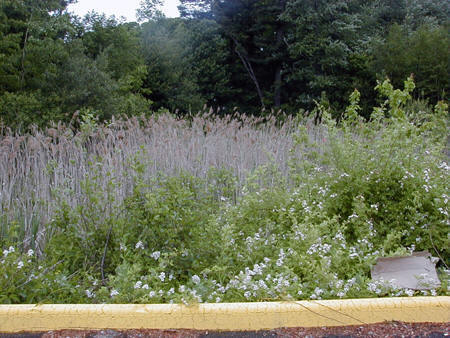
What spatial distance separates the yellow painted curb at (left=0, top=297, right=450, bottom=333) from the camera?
11.0 ft

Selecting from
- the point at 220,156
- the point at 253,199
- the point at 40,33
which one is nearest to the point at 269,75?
the point at 40,33

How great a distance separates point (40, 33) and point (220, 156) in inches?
361

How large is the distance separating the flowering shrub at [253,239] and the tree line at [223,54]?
29.9 feet

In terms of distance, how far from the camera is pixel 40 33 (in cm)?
1375

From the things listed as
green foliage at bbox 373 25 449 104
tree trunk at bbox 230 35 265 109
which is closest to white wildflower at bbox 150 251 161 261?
green foliage at bbox 373 25 449 104

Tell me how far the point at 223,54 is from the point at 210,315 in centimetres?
2431

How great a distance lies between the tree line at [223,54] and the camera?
44.2ft

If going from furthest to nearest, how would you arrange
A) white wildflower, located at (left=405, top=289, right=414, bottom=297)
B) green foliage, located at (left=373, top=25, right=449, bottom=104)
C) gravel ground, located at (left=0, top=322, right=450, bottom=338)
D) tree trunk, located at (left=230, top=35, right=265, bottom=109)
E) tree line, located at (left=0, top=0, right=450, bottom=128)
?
tree trunk, located at (left=230, top=35, right=265, bottom=109) < green foliage, located at (left=373, top=25, right=449, bottom=104) < tree line, located at (left=0, top=0, right=450, bottom=128) < white wildflower, located at (left=405, top=289, right=414, bottom=297) < gravel ground, located at (left=0, top=322, right=450, bottom=338)

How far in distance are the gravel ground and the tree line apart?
33.5 feet

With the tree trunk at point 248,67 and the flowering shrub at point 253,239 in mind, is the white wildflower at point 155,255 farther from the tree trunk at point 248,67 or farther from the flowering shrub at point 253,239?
the tree trunk at point 248,67

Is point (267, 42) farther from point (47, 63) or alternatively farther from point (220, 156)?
point (220, 156)

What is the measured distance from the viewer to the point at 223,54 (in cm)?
2650

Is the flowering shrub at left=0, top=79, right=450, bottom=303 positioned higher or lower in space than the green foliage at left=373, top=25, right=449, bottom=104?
lower

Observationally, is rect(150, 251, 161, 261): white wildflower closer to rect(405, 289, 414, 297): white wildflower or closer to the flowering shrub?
the flowering shrub
